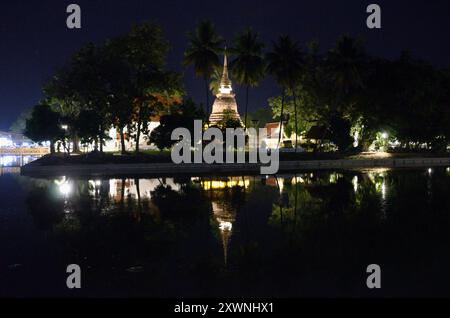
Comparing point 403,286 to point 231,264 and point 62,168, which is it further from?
→ point 62,168

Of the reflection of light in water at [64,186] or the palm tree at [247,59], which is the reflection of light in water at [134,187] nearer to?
the reflection of light in water at [64,186]

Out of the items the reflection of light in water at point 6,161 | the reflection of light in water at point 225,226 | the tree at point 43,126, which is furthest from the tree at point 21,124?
the reflection of light in water at point 225,226

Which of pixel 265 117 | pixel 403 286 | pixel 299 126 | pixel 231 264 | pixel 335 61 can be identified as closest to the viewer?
pixel 403 286

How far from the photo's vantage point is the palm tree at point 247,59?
2136 inches

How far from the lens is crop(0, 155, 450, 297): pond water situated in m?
10.0

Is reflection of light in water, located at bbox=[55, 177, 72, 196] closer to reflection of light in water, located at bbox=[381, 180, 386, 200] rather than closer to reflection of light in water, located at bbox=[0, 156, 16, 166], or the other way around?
reflection of light in water, located at bbox=[381, 180, 386, 200]

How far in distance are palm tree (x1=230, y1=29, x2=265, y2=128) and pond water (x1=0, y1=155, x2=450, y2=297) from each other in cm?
3122

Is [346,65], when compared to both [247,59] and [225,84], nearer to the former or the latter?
[247,59]

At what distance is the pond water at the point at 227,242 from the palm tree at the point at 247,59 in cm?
3122

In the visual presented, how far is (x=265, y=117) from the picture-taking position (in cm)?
11956

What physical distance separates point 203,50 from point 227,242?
42.4 m

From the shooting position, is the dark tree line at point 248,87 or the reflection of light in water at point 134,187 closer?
the reflection of light in water at point 134,187

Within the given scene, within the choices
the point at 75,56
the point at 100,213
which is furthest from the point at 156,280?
the point at 75,56

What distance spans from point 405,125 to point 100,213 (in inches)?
1915
